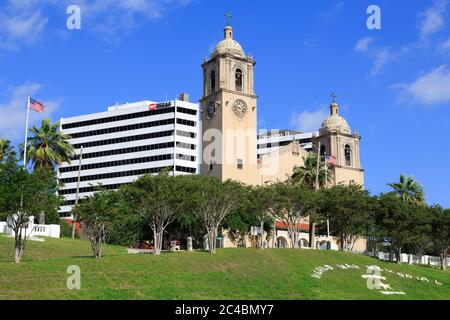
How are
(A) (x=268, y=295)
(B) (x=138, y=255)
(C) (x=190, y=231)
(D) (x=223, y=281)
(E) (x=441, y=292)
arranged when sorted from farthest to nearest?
(C) (x=190, y=231), (E) (x=441, y=292), (B) (x=138, y=255), (D) (x=223, y=281), (A) (x=268, y=295)

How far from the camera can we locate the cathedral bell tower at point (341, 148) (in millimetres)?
104750

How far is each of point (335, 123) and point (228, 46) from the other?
87.2 ft

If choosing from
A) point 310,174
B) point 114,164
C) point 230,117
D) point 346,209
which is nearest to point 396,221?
point 346,209

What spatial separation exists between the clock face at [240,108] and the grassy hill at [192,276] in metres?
28.8

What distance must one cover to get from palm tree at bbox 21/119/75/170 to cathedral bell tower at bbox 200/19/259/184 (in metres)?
22.2

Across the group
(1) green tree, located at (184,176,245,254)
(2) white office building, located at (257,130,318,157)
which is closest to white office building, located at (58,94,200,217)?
(2) white office building, located at (257,130,318,157)

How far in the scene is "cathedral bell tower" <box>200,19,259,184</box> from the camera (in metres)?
87.1

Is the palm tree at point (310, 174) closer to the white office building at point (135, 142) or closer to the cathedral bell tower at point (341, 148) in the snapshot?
the cathedral bell tower at point (341, 148)

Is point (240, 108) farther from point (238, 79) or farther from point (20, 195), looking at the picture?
point (20, 195)

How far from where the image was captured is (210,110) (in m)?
90.1
